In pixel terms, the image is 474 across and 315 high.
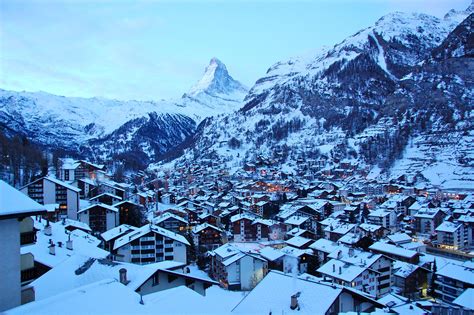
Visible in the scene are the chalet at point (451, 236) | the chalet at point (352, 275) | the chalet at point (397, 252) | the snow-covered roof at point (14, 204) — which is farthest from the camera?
the chalet at point (451, 236)

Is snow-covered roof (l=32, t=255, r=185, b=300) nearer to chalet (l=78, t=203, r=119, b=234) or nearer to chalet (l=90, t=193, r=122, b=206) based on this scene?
chalet (l=78, t=203, r=119, b=234)

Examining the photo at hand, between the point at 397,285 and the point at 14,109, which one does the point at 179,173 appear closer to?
the point at 397,285

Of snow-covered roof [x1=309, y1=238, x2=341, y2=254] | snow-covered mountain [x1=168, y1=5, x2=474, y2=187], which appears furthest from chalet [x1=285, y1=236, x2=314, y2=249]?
snow-covered mountain [x1=168, y1=5, x2=474, y2=187]

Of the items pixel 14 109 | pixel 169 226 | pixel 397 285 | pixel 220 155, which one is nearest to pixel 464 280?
pixel 397 285

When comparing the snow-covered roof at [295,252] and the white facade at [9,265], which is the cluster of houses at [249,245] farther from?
the snow-covered roof at [295,252]

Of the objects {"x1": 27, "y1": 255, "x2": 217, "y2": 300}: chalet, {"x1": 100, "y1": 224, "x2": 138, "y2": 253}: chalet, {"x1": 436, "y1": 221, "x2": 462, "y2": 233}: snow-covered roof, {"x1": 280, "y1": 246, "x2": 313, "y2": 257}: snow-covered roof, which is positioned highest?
{"x1": 27, "y1": 255, "x2": 217, "y2": 300}: chalet

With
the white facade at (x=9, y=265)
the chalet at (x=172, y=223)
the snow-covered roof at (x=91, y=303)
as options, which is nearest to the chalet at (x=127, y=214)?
the chalet at (x=172, y=223)
